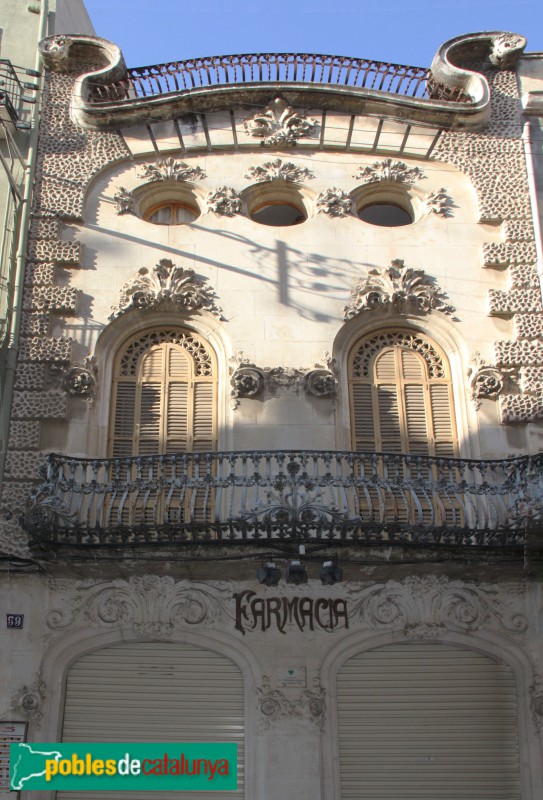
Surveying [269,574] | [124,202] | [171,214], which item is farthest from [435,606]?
[124,202]

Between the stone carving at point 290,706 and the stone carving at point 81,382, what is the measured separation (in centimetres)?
461

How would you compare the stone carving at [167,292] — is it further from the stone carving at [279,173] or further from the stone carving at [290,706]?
the stone carving at [290,706]

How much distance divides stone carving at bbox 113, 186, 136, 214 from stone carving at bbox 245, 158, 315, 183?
1.85 m

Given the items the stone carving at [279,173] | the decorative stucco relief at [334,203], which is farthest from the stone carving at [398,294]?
the stone carving at [279,173]

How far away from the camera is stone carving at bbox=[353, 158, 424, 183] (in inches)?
568

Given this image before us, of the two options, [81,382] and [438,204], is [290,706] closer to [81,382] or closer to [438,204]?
[81,382]

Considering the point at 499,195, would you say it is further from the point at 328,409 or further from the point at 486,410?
the point at 328,409

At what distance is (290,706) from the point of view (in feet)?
35.9

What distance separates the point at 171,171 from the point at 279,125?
1.95 metres

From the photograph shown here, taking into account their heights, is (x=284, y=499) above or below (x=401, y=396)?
below

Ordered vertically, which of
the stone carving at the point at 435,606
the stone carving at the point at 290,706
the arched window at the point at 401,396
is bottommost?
the stone carving at the point at 290,706

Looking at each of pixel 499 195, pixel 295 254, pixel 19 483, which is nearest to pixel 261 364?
pixel 295 254

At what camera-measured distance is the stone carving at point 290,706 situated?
35.7ft

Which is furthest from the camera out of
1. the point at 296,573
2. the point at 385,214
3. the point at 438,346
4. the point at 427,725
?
the point at 385,214
